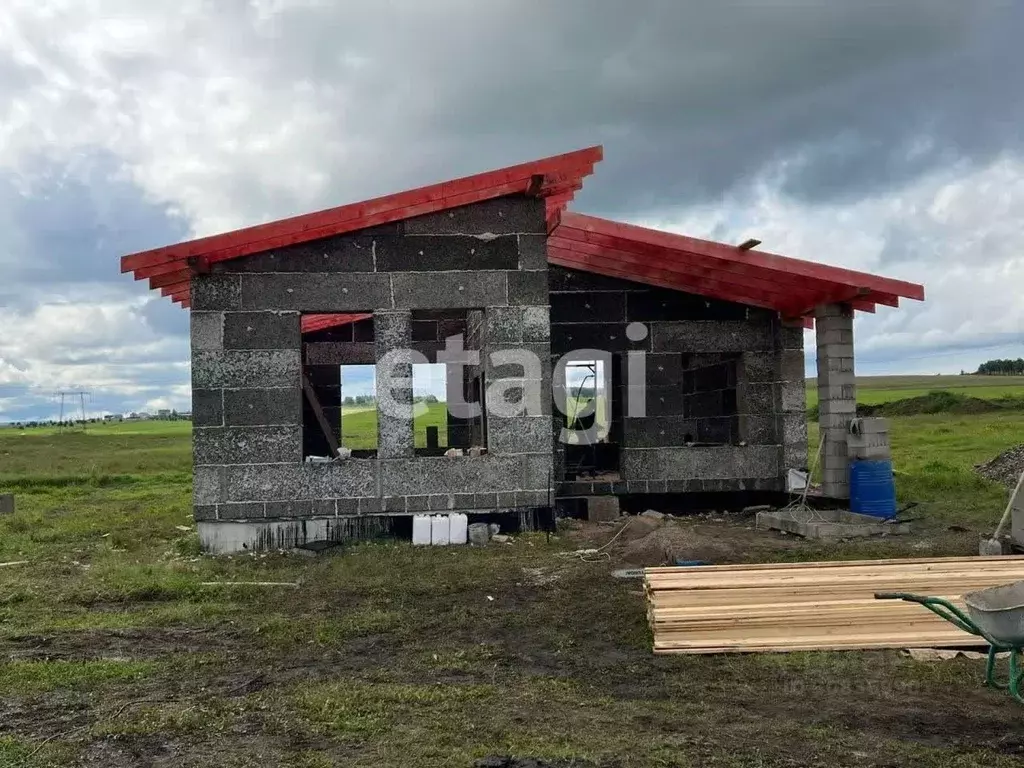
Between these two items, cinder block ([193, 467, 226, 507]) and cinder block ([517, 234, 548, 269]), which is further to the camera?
cinder block ([517, 234, 548, 269])

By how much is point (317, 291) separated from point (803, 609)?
6448 mm

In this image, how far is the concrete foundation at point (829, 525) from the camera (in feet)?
34.6

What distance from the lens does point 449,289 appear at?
34.7 ft

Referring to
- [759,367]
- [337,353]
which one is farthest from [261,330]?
[759,367]

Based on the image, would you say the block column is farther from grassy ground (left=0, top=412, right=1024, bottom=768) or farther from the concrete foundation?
grassy ground (left=0, top=412, right=1024, bottom=768)

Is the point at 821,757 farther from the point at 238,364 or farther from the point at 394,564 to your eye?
the point at 238,364

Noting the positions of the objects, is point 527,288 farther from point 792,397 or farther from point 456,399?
point 456,399

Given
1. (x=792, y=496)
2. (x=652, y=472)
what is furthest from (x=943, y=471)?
(x=652, y=472)

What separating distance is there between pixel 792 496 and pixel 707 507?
1.20 meters

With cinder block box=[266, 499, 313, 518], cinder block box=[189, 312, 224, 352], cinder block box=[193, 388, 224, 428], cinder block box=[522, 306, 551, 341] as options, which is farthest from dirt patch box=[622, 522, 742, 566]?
cinder block box=[189, 312, 224, 352]

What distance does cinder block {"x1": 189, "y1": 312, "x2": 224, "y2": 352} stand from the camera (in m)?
10.3

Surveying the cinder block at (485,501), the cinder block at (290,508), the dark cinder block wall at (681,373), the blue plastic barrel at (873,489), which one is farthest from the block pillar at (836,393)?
the cinder block at (290,508)

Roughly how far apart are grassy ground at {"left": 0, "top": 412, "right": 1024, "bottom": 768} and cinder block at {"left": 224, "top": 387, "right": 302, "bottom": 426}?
62.4 inches

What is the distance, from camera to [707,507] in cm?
1329
